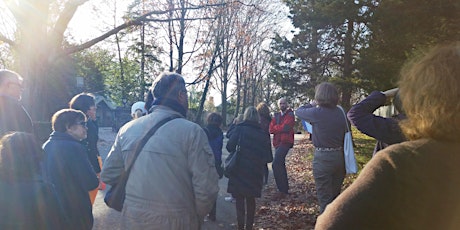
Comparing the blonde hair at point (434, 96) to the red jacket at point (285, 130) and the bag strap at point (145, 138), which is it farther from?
the red jacket at point (285, 130)

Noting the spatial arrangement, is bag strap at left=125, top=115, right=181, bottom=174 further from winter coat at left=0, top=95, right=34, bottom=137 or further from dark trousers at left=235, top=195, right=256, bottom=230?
dark trousers at left=235, top=195, right=256, bottom=230

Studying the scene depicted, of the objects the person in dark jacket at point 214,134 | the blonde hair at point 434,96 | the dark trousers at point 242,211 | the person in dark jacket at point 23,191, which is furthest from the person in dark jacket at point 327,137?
the blonde hair at point 434,96

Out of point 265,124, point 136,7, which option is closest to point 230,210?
point 265,124

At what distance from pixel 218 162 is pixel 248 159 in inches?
45.8

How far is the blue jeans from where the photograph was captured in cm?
509

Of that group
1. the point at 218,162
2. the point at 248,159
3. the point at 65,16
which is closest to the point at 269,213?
the point at 218,162

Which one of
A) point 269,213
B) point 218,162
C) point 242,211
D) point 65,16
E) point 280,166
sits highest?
point 65,16

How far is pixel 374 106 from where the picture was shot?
286cm

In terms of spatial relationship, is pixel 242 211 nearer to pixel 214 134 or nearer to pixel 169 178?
pixel 214 134

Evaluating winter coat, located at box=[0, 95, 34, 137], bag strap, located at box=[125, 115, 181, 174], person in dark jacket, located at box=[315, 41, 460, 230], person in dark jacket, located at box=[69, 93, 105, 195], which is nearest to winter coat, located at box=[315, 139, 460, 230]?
person in dark jacket, located at box=[315, 41, 460, 230]

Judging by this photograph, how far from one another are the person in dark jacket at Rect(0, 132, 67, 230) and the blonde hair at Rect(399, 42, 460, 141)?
2.35 meters

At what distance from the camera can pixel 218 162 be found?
264 inches

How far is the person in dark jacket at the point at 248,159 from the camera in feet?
18.4

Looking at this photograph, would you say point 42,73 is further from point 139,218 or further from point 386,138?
point 386,138
